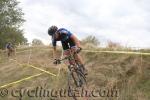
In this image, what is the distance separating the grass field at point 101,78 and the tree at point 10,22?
4252cm

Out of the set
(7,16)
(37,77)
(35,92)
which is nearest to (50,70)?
(37,77)

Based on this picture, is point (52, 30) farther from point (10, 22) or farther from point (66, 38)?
point (10, 22)

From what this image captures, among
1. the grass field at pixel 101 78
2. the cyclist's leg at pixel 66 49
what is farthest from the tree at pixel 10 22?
the cyclist's leg at pixel 66 49

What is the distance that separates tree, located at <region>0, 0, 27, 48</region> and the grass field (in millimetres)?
42518

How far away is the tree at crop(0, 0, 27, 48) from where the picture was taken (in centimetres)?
6381

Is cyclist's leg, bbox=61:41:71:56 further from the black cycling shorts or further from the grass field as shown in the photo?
the grass field

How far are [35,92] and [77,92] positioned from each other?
4.08 metres

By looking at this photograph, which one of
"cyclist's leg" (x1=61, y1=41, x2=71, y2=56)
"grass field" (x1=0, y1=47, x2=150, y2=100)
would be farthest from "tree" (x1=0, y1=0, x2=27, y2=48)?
"cyclist's leg" (x1=61, y1=41, x2=71, y2=56)

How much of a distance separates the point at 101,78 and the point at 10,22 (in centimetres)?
5168

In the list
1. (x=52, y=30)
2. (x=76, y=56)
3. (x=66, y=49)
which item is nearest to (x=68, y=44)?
(x=66, y=49)

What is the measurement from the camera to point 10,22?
2584 inches

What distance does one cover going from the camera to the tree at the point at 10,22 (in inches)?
2512

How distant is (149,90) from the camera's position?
526 inches

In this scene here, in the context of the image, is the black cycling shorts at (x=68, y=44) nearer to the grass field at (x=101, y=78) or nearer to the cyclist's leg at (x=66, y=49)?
the cyclist's leg at (x=66, y=49)
